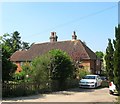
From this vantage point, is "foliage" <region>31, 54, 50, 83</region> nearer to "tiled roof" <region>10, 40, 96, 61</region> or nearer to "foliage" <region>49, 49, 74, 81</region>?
"foliage" <region>49, 49, 74, 81</region>

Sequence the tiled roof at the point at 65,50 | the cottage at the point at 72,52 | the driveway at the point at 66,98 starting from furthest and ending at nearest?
the cottage at the point at 72,52 < the tiled roof at the point at 65,50 < the driveway at the point at 66,98

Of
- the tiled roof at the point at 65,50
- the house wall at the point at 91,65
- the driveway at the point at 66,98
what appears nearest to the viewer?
the driveway at the point at 66,98

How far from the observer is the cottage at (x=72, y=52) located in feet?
148

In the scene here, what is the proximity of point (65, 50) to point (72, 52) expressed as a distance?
3697mm

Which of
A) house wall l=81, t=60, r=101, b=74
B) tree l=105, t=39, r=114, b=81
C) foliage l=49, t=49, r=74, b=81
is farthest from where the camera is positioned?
house wall l=81, t=60, r=101, b=74

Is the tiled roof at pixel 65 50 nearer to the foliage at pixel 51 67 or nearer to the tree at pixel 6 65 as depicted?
the foliage at pixel 51 67

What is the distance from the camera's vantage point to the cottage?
45213 mm

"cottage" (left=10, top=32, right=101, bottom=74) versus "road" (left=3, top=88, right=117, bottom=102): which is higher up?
"cottage" (left=10, top=32, right=101, bottom=74)

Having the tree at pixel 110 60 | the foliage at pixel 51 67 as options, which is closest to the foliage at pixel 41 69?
the foliage at pixel 51 67

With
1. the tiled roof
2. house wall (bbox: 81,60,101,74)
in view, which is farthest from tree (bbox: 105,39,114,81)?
house wall (bbox: 81,60,101,74)

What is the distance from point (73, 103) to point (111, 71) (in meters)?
3.18

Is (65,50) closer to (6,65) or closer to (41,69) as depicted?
(41,69)

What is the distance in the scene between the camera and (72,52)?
44.1 meters

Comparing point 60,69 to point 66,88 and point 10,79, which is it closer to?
point 66,88
